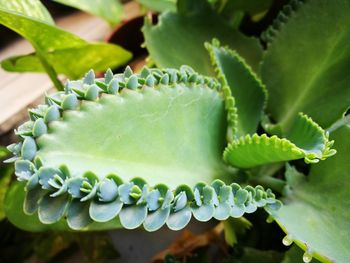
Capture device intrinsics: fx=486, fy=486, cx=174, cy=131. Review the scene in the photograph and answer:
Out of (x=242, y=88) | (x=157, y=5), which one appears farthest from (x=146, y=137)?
(x=157, y=5)

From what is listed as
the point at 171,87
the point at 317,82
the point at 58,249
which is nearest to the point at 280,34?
the point at 317,82

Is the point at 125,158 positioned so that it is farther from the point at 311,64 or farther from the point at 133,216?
the point at 311,64

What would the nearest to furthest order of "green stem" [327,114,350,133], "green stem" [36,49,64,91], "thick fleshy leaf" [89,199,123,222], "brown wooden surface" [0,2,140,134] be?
"thick fleshy leaf" [89,199,123,222], "green stem" [327,114,350,133], "green stem" [36,49,64,91], "brown wooden surface" [0,2,140,134]

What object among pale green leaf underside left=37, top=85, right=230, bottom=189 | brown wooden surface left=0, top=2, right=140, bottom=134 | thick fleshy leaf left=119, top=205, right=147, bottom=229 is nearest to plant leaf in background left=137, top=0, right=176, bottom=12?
brown wooden surface left=0, top=2, right=140, bottom=134

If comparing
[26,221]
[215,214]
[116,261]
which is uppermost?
[215,214]

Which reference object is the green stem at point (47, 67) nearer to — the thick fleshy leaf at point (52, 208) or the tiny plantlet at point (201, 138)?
the tiny plantlet at point (201, 138)

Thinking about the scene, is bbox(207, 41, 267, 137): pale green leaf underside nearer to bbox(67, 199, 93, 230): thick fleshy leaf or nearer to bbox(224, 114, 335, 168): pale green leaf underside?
bbox(224, 114, 335, 168): pale green leaf underside

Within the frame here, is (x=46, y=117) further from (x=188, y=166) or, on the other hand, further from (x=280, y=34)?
(x=280, y=34)
